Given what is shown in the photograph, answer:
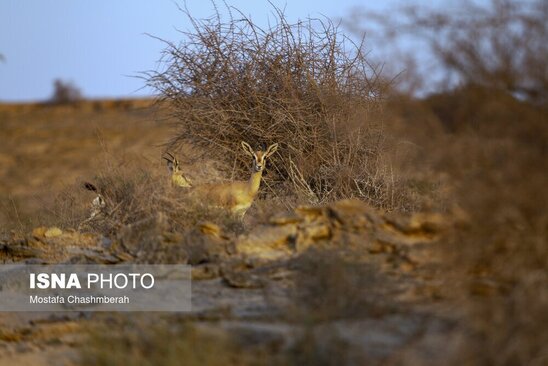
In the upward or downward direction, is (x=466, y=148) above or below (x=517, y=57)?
below

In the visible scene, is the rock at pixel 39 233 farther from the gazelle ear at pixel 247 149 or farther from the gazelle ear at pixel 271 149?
the gazelle ear at pixel 271 149

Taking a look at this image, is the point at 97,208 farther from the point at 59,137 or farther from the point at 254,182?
the point at 59,137

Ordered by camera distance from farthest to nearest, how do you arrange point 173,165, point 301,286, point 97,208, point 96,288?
point 173,165 → point 97,208 → point 96,288 → point 301,286

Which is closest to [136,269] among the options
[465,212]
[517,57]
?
[465,212]

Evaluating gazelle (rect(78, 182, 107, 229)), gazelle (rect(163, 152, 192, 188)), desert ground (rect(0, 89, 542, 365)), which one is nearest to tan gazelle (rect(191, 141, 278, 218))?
desert ground (rect(0, 89, 542, 365))

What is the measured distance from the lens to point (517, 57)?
5.83 metres

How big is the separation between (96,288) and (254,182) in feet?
11.7

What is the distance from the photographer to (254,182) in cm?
1116

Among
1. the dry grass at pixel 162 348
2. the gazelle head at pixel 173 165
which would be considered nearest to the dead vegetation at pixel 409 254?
the dry grass at pixel 162 348

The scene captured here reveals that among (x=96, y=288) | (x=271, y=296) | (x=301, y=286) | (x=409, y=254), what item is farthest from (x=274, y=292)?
(x=96, y=288)

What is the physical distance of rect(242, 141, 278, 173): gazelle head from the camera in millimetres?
11062

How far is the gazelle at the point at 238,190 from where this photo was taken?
10.1m

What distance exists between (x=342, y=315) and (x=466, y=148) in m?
1.33

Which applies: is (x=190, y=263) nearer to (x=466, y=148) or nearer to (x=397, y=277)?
(x=397, y=277)
